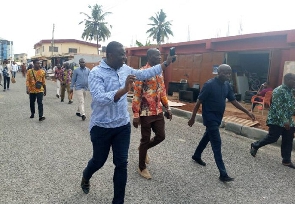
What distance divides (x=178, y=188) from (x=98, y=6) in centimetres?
5054

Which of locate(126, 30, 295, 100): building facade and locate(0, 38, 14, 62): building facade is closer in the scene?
locate(126, 30, 295, 100): building facade

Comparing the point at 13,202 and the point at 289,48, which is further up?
the point at 289,48

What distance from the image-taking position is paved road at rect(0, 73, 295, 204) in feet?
10.6

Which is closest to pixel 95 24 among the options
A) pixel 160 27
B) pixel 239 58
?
pixel 160 27

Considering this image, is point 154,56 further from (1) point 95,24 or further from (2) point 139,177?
(1) point 95,24

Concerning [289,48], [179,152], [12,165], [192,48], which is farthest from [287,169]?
[192,48]

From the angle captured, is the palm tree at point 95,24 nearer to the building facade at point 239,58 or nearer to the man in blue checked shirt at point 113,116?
the building facade at point 239,58

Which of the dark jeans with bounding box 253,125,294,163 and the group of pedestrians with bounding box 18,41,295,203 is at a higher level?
the group of pedestrians with bounding box 18,41,295,203

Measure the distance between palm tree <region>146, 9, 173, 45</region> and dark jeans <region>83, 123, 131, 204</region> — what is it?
46.9 metres

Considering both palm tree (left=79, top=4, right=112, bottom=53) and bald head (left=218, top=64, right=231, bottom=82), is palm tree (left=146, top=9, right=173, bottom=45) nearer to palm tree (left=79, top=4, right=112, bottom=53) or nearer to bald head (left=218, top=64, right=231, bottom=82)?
palm tree (left=79, top=4, right=112, bottom=53)

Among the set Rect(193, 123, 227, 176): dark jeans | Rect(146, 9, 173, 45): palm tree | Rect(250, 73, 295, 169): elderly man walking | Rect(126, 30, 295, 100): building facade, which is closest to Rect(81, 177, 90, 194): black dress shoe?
Rect(193, 123, 227, 176): dark jeans

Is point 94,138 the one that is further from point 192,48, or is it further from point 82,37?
point 82,37

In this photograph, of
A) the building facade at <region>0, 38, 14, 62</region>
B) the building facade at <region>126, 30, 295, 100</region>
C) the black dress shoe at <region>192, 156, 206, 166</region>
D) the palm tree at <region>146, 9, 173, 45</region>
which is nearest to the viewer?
the black dress shoe at <region>192, 156, 206, 166</region>

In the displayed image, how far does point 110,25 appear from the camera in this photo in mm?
50969
